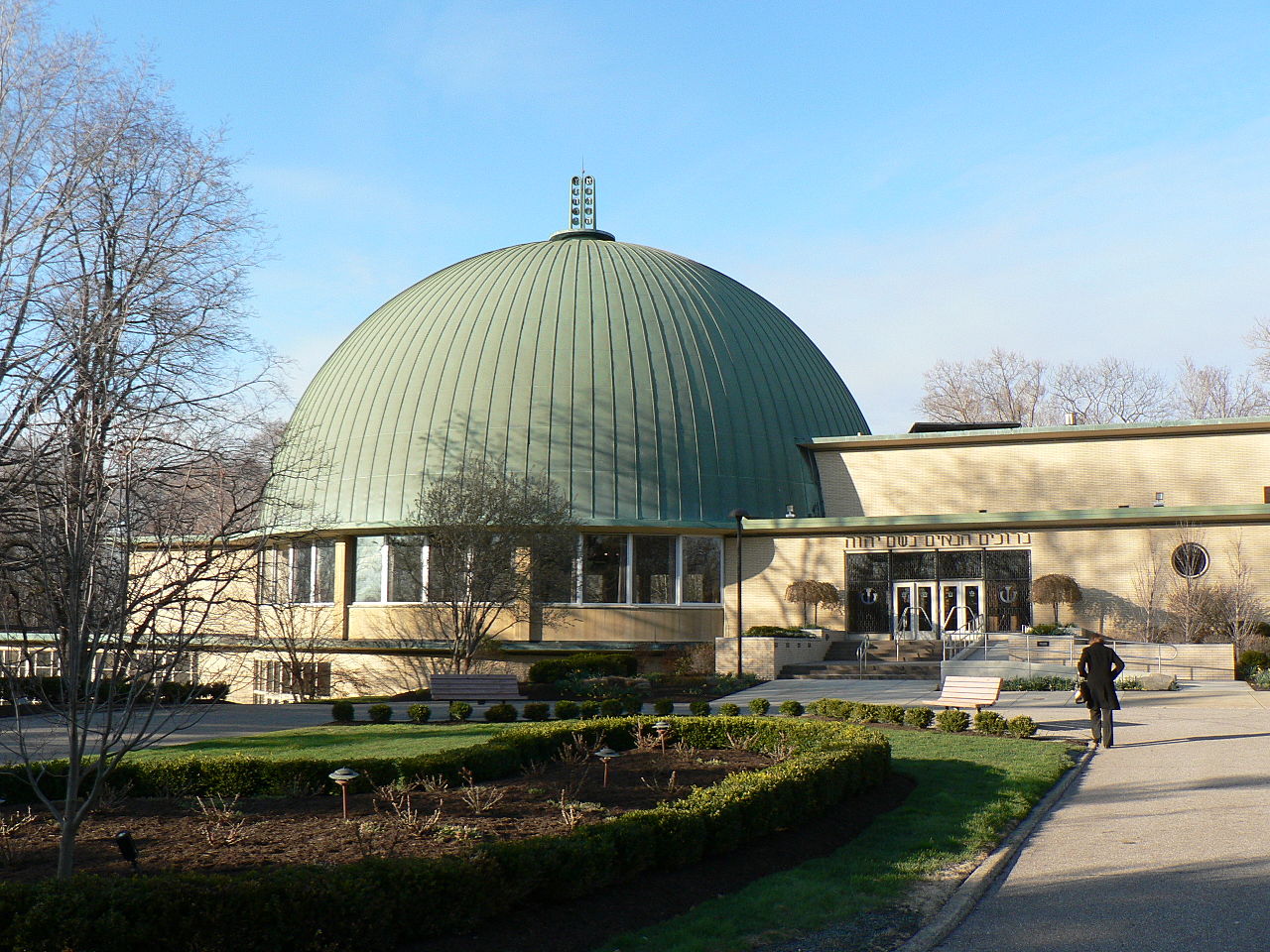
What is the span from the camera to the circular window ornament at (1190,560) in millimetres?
30562

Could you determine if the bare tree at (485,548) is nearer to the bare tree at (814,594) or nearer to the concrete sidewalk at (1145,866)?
the bare tree at (814,594)

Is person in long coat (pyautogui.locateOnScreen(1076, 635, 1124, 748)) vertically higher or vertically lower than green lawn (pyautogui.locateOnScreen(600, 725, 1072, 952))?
higher

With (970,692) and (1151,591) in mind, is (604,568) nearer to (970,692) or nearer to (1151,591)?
(1151,591)

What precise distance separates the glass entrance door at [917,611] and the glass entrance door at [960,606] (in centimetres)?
33

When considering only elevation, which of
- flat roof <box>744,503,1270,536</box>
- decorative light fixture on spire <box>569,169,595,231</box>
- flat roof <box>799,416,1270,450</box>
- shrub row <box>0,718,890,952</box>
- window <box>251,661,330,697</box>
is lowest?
window <box>251,661,330,697</box>

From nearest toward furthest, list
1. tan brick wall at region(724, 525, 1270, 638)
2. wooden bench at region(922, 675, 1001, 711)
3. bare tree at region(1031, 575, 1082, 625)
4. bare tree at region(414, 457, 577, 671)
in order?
wooden bench at region(922, 675, 1001, 711)
bare tree at region(414, 457, 577, 671)
tan brick wall at region(724, 525, 1270, 638)
bare tree at region(1031, 575, 1082, 625)

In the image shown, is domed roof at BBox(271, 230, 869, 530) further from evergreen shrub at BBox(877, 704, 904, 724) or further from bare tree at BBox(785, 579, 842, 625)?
evergreen shrub at BBox(877, 704, 904, 724)

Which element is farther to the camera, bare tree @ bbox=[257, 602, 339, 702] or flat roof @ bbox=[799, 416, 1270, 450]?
flat roof @ bbox=[799, 416, 1270, 450]

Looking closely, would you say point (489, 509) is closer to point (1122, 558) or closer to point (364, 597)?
point (364, 597)

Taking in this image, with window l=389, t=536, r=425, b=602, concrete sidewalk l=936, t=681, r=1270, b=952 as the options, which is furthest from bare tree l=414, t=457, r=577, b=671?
concrete sidewalk l=936, t=681, r=1270, b=952

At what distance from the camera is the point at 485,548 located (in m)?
29.6

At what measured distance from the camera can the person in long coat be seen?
51.5 ft

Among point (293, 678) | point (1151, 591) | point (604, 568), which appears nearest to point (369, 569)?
point (293, 678)

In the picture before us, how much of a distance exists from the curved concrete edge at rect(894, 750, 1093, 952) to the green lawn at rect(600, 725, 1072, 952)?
0.14 meters
